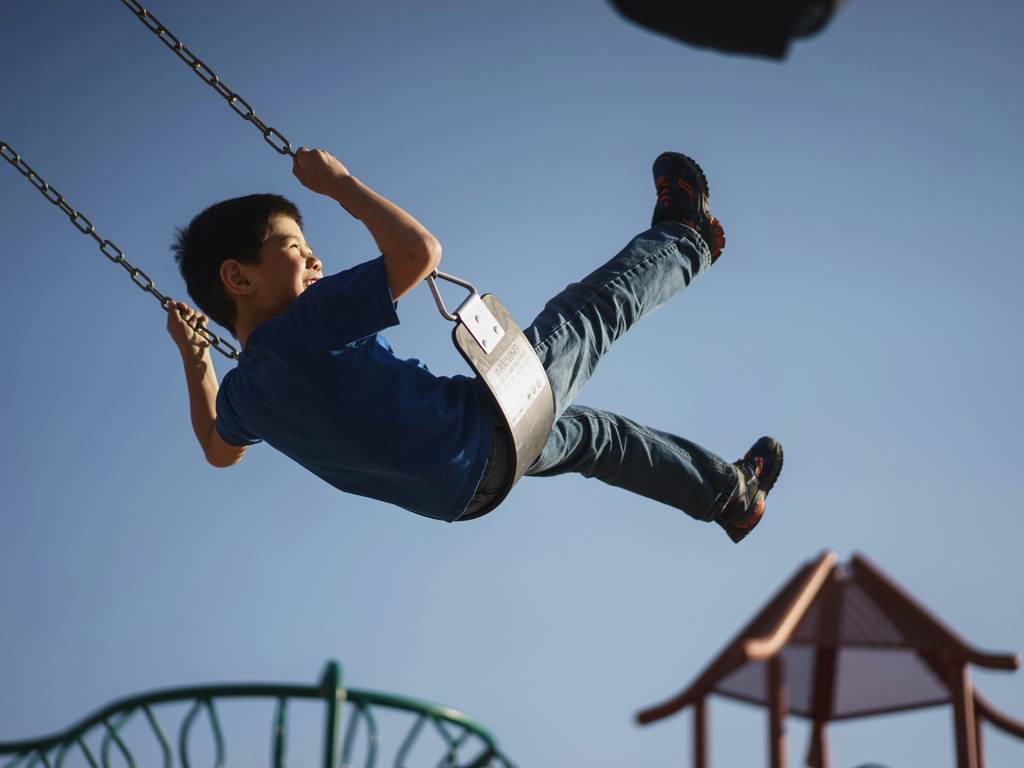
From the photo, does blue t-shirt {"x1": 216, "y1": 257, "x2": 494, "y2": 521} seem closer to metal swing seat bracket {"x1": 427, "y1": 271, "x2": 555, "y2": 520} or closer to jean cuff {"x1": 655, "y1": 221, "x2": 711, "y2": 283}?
metal swing seat bracket {"x1": 427, "y1": 271, "x2": 555, "y2": 520}

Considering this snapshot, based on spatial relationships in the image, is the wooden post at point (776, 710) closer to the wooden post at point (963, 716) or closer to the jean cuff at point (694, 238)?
the wooden post at point (963, 716)

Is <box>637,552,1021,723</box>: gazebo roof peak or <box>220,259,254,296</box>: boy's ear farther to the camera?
<box>220,259,254,296</box>: boy's ear

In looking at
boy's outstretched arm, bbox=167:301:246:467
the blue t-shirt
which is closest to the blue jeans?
the blue t-shirt

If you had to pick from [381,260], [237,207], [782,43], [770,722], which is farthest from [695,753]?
[782,43]

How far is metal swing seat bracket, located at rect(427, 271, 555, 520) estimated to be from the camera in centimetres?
347

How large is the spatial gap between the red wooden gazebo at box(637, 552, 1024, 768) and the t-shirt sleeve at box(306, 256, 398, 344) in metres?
1.26

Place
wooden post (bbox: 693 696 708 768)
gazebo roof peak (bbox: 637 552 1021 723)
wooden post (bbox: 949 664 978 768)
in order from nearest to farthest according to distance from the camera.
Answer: wooden post (bbox: 949 664 978 768) < gazebo roof peak (bbox: 637 552 1021 723) < wooden post (bbox: 693 696 708 768)

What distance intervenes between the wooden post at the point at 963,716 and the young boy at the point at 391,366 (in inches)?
43.5

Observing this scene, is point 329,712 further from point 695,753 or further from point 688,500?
point 688,500

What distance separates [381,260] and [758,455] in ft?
5.79

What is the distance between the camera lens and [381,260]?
3.49 meters

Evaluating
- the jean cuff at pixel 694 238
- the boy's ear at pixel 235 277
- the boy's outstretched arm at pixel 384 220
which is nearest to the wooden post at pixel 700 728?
A: the jean cuff at pixel 694 238

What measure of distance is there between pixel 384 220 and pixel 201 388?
127 cm

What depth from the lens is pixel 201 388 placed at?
4418mm
